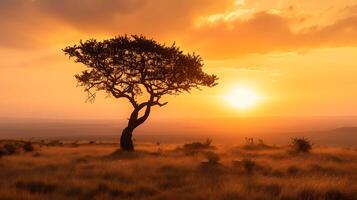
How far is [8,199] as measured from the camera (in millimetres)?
15180

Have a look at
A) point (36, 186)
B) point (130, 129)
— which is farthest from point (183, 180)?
point (130, 129)

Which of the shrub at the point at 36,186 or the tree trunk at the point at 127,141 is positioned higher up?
the tree trunk at the point at 127,141

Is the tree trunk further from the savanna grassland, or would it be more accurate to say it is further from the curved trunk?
the savanna grassland

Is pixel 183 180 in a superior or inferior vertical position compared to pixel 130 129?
inferior

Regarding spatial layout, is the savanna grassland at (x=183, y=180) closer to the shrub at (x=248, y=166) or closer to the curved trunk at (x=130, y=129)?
the shrub at (x=248, y=166)

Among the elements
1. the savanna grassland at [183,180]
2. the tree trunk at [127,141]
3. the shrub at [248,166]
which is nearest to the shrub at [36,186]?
the savanna grassland at [183,180]

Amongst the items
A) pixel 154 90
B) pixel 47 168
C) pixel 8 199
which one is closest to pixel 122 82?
pixel 154 90

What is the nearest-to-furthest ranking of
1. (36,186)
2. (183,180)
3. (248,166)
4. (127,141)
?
(36,186) → (183,180) → (248,166) → (127,141)

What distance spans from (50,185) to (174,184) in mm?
4817

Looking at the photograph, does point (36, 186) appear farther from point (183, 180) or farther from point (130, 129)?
point (130, 129)

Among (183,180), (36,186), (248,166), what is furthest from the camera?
(248,166)

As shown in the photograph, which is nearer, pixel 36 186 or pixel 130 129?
pixel 36 186

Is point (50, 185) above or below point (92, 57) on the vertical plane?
below

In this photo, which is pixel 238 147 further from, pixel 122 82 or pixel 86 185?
pixel 86 185
